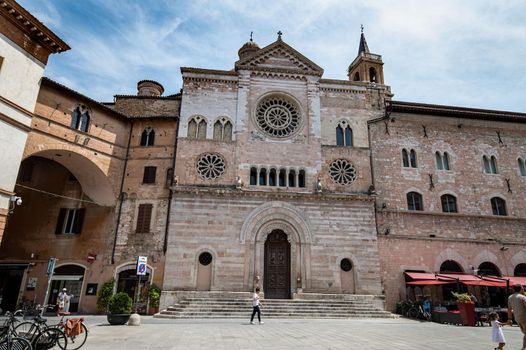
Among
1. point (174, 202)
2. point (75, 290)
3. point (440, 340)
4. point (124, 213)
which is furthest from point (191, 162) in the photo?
point (440, 340)

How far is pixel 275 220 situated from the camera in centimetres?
2289

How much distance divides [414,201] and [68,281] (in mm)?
23796

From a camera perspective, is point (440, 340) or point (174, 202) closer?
point (440, 340)

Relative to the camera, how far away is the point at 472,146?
88.1 feet

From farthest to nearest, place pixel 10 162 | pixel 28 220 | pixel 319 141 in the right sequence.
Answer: pixel 319 141, pixel 28 220, pixel 10 162

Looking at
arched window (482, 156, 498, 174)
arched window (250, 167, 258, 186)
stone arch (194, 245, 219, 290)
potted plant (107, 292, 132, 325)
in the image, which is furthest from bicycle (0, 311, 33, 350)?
arched window (482, 156, 498, 174)

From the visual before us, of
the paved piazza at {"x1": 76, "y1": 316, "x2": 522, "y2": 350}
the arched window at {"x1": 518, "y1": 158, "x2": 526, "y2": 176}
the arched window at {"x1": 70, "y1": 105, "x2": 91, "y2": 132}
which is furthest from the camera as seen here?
the arched window at {"x1": 518, "y1": 158, "x2": 526, "y2": 176}

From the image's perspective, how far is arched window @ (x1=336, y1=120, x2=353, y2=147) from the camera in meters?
25.7

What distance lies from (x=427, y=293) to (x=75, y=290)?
2253cm

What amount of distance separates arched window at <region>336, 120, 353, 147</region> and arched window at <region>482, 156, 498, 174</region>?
35.1ft

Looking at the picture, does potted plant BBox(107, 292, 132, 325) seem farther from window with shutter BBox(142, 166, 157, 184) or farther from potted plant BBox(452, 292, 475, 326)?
potted plant BBox(452, 292, 475, 326)

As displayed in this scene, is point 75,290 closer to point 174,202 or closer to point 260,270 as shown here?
point 174,202

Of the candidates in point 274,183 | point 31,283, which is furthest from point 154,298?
point 274,183

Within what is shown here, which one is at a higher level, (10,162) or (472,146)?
(472,146)
